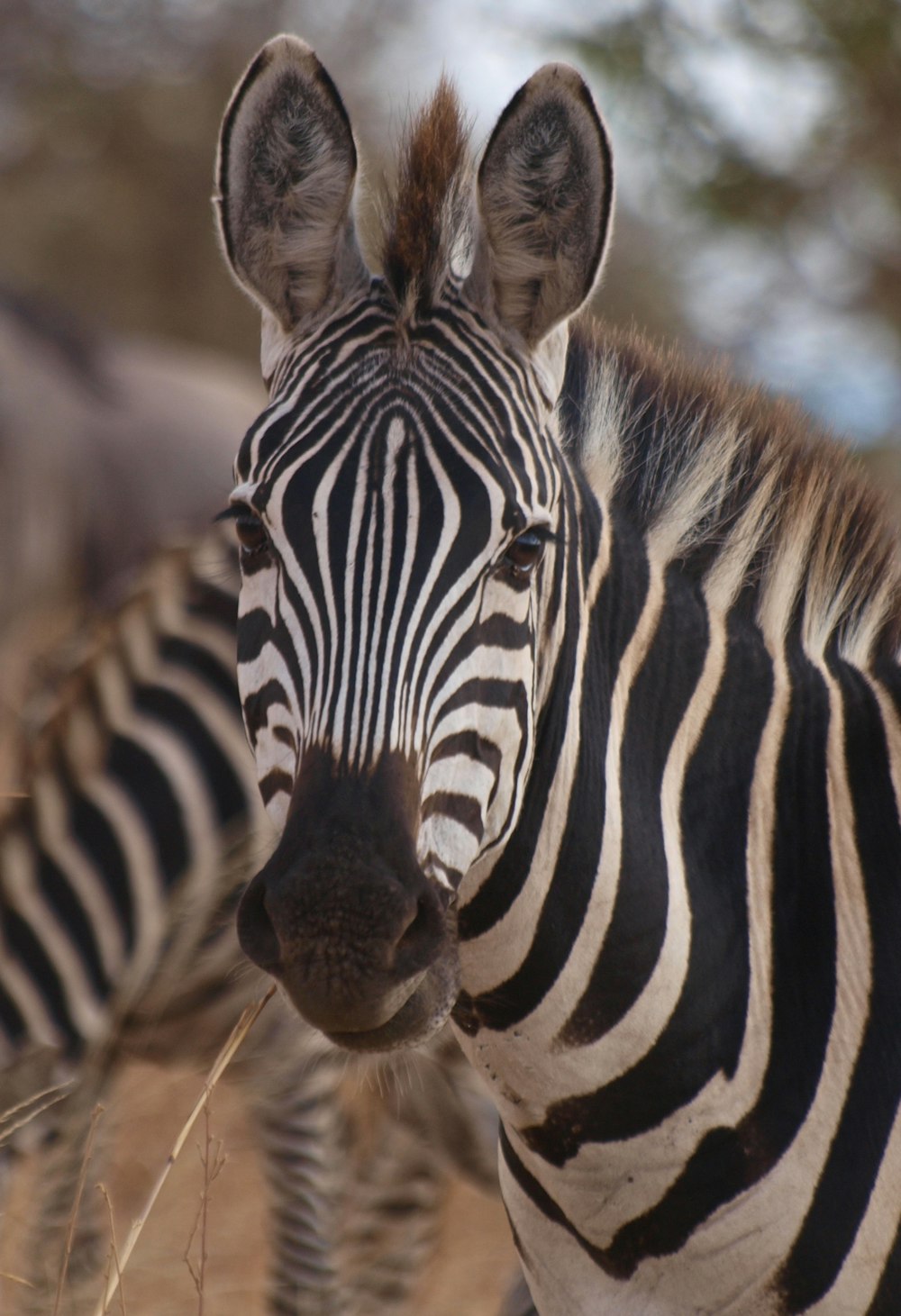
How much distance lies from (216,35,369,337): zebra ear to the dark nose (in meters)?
1.13

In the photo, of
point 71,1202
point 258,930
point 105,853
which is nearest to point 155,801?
point 105,853

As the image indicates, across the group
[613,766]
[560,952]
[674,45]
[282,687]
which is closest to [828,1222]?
[560,952]

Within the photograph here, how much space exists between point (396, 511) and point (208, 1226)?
6.10 meters

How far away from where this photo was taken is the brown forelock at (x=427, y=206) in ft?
9.15

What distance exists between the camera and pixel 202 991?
567cm

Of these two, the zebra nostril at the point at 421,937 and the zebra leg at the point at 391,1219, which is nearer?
the zebra nostril at the point at 421,937

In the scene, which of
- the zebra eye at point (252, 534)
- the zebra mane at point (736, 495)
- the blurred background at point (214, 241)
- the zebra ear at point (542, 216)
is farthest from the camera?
the blurred background at point (214, 241)

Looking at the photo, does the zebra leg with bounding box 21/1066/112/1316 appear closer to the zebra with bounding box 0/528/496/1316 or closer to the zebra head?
the zebra with bounding box 0/528/496/1316

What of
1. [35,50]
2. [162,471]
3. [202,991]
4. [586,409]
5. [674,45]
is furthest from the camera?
[35,50]

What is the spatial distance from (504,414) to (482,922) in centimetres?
95

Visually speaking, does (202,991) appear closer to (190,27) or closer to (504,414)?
(504,414)

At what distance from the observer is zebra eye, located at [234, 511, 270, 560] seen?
2701 mm

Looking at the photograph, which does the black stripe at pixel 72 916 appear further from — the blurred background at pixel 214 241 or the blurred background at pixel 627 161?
the blurred background at pixel 627 161

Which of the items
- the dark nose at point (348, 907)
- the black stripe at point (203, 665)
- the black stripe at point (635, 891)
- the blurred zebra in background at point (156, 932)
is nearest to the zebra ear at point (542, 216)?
the black stripe at point (635, 891)
